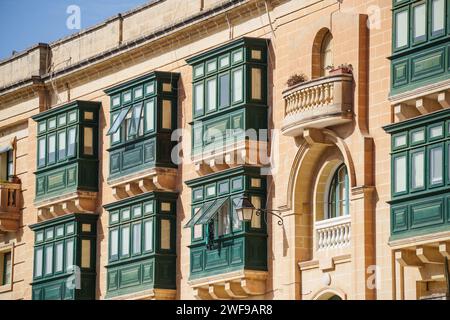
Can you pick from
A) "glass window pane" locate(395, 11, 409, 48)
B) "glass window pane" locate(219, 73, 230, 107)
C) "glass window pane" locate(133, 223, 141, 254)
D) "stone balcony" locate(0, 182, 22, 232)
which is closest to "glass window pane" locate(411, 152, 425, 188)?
"glass window pane" locate(395, 11, 409, 48)

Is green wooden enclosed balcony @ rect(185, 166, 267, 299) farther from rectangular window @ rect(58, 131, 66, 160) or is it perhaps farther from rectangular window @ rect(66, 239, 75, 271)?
rectangular window @ rect(58, 131, 66, 160)

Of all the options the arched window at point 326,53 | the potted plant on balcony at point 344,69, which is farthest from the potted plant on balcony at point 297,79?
the potted plant on balcony at point 344,69

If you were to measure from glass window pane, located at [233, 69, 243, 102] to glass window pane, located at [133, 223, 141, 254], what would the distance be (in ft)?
17.7

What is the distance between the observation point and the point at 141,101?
4403 centimetres

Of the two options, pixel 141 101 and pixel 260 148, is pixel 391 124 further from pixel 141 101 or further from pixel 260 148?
pixel 141 101

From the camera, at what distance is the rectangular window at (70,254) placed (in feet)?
153

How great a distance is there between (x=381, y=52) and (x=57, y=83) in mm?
15932

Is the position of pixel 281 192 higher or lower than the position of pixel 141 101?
lower

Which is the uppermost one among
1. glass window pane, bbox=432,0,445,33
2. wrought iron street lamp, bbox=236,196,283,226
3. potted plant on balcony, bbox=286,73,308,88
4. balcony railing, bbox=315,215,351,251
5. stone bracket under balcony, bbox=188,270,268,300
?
glass window pane, bbox=432,0,445,33

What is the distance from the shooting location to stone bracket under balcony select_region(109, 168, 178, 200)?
43188 millimetres

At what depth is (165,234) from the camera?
43094 mm

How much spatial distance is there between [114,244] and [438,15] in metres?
14.1
